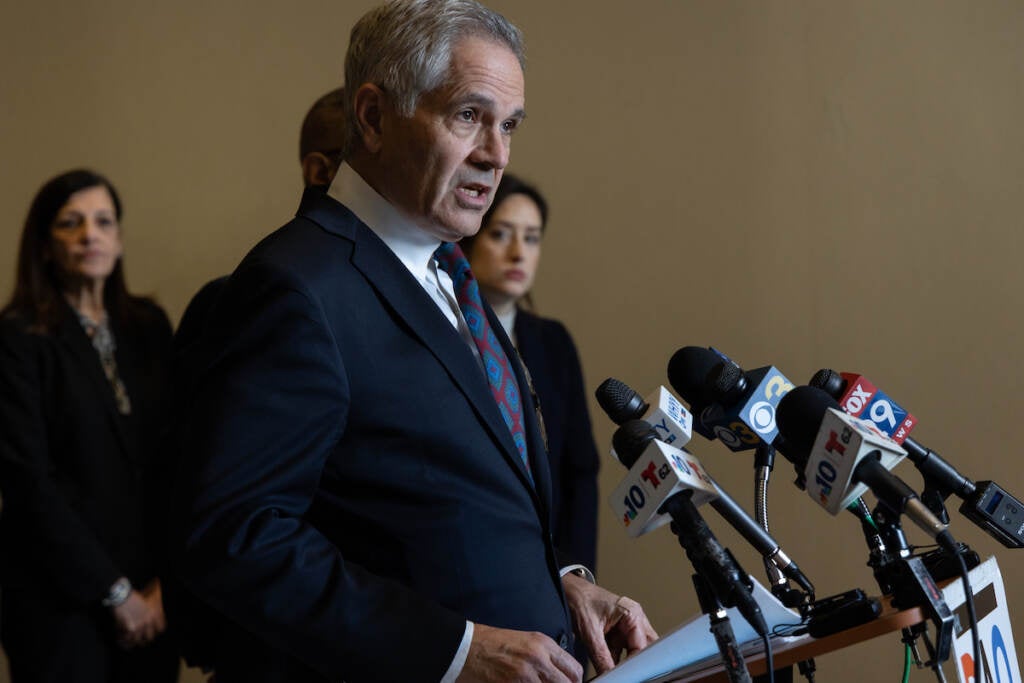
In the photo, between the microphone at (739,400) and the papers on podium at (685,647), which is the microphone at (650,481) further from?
the microphone at (739,400)

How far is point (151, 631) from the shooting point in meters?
3.21

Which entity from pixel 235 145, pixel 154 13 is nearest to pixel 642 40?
pixel 235 145

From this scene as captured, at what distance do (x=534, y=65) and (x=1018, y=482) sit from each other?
199cm

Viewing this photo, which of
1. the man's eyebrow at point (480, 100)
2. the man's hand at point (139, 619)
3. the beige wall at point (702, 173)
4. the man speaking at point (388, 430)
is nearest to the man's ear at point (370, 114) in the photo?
the man speaking at point (388, 430)

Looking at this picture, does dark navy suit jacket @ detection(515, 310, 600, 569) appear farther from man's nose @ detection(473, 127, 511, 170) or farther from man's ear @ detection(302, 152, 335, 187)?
man's nose @ detection(473, 127, 511, 170)

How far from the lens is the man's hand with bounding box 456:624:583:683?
1.35 metres

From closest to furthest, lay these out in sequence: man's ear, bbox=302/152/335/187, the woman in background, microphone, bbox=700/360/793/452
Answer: microphone, bbox=700/360/793/452 → man's ear, bbox=302/152/335/187 → the woman in background

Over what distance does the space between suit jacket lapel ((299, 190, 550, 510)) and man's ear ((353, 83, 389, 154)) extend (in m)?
0.12

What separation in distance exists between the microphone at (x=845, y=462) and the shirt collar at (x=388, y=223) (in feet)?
1.90

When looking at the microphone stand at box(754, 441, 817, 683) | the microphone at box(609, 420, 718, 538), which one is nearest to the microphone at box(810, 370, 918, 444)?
the microphone stand at box(754, 441, 817, 683)

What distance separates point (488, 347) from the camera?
5.50ft

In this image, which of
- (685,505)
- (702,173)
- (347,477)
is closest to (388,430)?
(347,477)

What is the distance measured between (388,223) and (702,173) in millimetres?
2403

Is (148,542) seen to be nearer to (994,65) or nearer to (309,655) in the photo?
→ (309,655)
